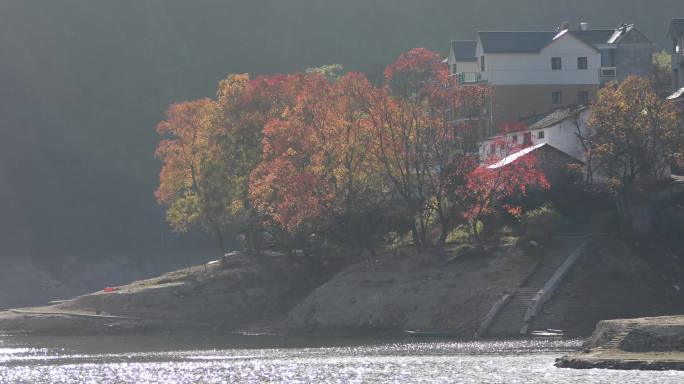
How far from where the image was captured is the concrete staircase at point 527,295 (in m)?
77.2

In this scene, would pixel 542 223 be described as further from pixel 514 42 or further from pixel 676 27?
pixel 676 27

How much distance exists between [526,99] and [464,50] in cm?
1376

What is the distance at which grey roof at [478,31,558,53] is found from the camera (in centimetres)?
11294

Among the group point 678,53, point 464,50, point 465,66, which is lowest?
point 465,66

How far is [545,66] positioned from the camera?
114 meters

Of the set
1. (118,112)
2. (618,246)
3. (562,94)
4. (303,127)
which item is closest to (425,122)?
(303,127)

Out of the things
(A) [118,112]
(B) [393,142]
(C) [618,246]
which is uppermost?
(A) [118,112]

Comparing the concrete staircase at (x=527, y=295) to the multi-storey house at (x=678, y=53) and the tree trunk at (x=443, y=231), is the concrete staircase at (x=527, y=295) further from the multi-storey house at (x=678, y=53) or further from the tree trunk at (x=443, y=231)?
the multi-storey house at (x=678, y=53)

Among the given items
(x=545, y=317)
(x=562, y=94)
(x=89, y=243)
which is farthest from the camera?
(x=89, y=243)

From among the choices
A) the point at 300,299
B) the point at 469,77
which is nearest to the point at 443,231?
the point at 300,299

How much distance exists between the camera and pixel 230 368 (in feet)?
208

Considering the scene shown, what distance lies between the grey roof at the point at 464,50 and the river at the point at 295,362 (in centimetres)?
4688

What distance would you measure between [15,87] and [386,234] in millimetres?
110898

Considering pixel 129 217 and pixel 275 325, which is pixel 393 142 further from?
pixel 129 217
